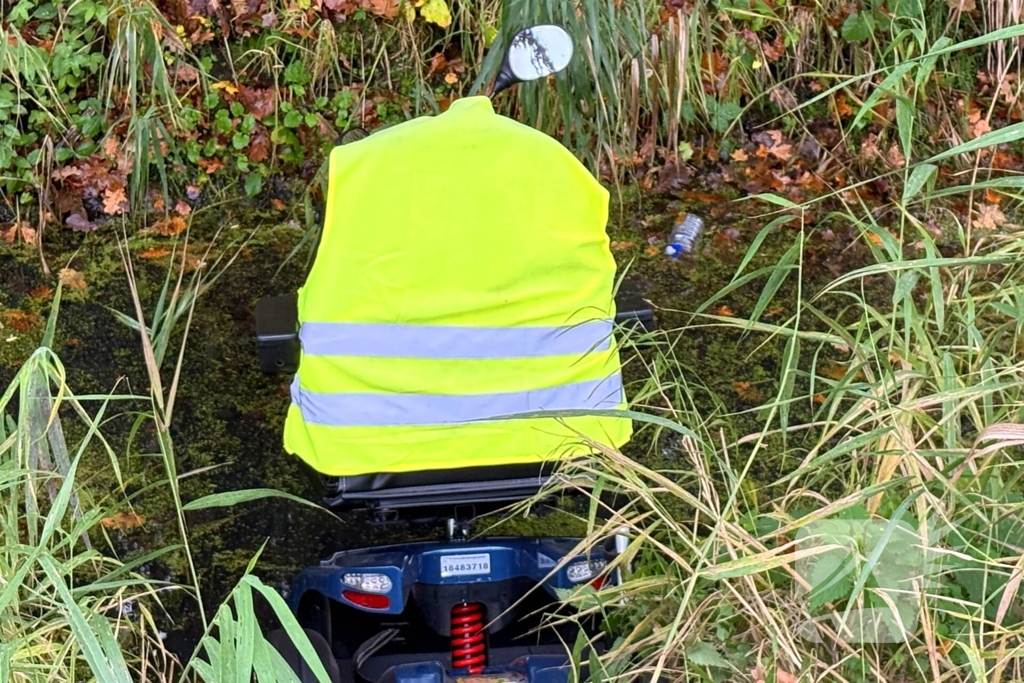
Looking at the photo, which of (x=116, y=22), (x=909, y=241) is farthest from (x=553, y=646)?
(x=116, y=22)

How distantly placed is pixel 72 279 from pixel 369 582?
1933mm

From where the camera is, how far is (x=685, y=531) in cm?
199

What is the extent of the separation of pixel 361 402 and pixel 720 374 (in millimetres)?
Answer: 1651

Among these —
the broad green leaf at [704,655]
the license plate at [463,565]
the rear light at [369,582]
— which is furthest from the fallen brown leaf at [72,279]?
the broad green leaf at [704,655]

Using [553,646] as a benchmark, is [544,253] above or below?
above

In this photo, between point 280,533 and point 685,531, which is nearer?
point 685,531

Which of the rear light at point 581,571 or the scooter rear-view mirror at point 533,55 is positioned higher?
the scooter rear-view mirror at point 533,55

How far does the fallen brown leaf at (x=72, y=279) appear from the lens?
341 centimetres

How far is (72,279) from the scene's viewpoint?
343cm

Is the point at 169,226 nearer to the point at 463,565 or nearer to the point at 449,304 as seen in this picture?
the point at 449,304

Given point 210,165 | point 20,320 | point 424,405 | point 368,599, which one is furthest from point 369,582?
point 210,165

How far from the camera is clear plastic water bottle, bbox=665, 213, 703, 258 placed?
145 inches

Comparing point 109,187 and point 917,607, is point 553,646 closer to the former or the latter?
point 917,607

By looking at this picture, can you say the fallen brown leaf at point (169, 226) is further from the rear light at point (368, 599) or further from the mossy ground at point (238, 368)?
the rear light at point (368, 599)
